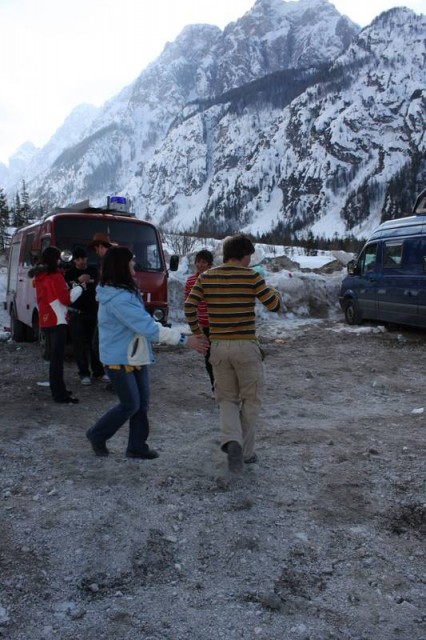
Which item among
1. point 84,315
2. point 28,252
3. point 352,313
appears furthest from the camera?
Result: point 352,313

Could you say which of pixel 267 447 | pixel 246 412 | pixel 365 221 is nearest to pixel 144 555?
pixel 246 412

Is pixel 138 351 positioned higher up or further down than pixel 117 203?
further down

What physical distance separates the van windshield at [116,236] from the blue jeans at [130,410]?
4.28 m

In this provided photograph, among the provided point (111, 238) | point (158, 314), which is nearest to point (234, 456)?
point (158, 314)

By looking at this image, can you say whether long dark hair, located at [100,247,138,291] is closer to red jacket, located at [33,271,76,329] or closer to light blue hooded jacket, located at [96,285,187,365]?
light blue hooded jacket, located at [96,285,187,365]

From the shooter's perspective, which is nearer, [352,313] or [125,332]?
[125,332]

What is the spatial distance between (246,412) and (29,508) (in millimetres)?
1676

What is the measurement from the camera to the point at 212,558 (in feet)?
9.89

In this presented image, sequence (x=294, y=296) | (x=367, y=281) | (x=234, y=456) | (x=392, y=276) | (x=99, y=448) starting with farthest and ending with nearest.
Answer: (x=294, y=296) < (x=367, y=281) < (x=392, y=276) < (x=99, y=448) < (x=234, y=456)

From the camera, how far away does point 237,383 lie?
4137mm

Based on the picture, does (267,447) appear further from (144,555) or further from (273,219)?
(273,219)

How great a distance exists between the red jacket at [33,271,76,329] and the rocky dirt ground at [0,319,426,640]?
3.27ft

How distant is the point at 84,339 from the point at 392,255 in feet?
22.1

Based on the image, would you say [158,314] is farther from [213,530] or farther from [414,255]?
[213,530]
